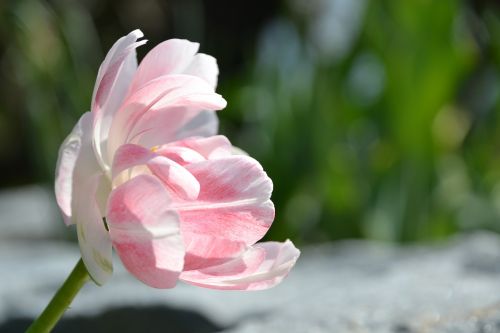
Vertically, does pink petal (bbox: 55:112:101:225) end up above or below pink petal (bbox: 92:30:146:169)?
below

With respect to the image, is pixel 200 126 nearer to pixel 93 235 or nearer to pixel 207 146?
pixel 207 146

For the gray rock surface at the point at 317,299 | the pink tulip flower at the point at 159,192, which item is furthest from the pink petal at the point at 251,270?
the gray rock surface at the point at 317,299

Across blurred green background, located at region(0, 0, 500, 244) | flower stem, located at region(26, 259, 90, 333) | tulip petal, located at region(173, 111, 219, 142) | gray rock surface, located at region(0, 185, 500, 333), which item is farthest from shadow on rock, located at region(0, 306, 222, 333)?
blurred green background, located at region(0, 0, 500, 244)

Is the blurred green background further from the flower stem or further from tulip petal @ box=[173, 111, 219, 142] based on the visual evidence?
the flower stem

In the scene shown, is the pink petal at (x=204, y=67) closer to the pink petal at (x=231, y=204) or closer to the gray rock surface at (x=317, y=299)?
the pink petal at (x=231, y=204)

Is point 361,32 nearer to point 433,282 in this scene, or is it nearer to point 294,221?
point 294,221

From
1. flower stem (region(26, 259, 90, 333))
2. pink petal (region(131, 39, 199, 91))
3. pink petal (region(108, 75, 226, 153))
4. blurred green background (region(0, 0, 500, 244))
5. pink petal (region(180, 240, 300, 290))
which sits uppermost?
pink petal (region(131, 39, 199, 91))

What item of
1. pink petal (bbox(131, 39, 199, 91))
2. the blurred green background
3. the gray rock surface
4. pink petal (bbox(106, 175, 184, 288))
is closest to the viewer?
pink petal (bbox(106, 175, 184, 288))
